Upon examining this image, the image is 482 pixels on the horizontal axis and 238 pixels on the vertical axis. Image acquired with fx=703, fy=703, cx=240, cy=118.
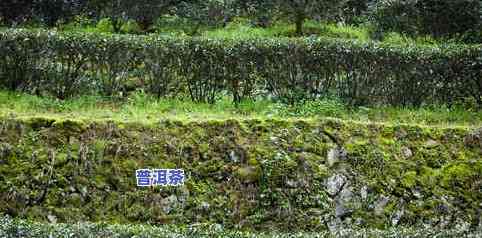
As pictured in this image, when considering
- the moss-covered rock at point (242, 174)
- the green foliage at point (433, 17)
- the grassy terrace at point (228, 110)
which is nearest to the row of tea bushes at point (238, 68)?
the grassy terrace at point (228, 110)

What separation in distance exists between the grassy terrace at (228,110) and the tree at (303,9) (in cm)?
352

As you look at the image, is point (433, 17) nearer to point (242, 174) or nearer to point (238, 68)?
point (238, 68)

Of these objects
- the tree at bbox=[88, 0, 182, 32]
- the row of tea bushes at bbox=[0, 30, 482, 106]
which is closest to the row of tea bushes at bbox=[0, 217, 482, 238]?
the row of tea bushes at bbox=[0, 30, 482, 106]

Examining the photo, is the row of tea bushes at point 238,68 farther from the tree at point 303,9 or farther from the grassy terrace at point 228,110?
the tree at point 303,9

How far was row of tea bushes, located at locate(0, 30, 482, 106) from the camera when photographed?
9773mm

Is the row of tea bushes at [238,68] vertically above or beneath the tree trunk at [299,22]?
beneath

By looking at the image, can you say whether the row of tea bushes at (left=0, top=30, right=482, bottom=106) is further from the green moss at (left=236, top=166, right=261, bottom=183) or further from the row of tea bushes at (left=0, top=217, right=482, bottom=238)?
the row of tea bushes at (left=0, top=217, right=482, bottom=238)

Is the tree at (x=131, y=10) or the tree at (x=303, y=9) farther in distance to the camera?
the tree at (x=303, y=9)

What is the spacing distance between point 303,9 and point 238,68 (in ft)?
12.2

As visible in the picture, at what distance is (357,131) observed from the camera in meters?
8.94

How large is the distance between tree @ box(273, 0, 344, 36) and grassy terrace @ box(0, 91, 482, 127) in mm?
3519

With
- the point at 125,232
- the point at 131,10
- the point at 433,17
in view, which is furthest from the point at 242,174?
the point at 433,17

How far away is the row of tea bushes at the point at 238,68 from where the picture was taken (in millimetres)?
9773

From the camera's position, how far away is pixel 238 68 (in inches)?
395
